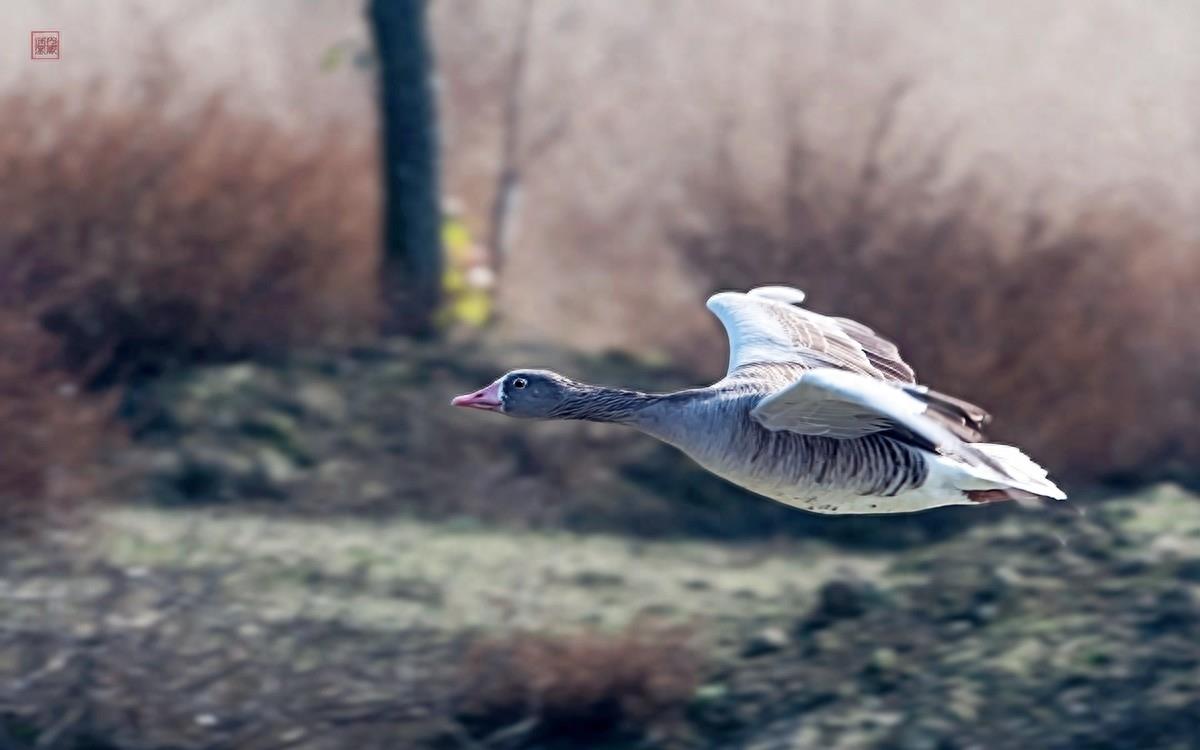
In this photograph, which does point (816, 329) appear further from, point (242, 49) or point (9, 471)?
point (242, 49)

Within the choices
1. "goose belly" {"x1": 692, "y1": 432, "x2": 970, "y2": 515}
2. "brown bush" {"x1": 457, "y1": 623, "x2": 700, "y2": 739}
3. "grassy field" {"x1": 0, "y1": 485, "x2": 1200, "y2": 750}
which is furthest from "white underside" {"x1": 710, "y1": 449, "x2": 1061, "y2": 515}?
"brown bush" {"x1": 457, "y1": 623, "x2": 700, "y2": 739}

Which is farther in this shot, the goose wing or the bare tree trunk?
the bare tree trunk

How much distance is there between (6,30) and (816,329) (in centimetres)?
832

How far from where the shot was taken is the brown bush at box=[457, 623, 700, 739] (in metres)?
7.47

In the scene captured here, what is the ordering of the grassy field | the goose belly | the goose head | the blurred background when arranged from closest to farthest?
the goose belly
the goose head
the grassy field
the blurred background

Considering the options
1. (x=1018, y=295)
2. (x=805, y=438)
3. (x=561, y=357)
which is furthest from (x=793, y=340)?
(x=561, y=357)

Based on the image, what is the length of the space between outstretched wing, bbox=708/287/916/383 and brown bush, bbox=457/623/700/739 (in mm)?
1971

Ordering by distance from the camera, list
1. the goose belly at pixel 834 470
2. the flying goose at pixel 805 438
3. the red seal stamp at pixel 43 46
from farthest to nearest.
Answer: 1. the red seal stamp at pixel 43 46
2. the goose belly at pixel 834 470
3. the flying goose at pixel 805 438

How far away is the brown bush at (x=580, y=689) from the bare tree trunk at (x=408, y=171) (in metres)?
4.95

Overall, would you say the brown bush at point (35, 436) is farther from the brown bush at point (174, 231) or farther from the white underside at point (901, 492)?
the white underside at point (901, 492)

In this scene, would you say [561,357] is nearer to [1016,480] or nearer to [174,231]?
[174,231]

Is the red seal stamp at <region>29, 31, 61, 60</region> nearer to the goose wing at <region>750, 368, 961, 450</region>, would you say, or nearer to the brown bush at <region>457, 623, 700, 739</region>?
the brown bush at <region>457, 623, 700, 739</region>

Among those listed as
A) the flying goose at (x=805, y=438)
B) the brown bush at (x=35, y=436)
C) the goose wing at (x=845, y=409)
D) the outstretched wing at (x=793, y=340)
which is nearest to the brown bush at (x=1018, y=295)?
the outstretched wing at (x=793, y=340)

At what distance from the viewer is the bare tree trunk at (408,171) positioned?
11.9 meters
